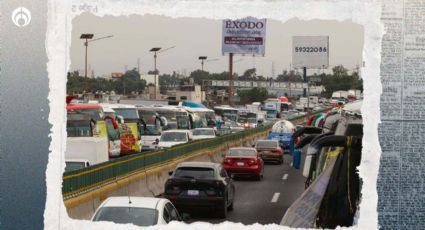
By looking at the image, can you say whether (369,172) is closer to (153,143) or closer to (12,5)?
(12,5)

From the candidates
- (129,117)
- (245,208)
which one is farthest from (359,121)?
(129,117)

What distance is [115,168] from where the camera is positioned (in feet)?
63.8

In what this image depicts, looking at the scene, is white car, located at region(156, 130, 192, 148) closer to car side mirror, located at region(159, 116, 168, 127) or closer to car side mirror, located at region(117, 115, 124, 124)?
car side mirror, located at region(117, 115, 124, 124)

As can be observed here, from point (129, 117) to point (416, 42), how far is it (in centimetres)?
3823

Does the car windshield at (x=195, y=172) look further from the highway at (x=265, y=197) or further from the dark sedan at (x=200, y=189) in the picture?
the highway at (x=265, y=197)

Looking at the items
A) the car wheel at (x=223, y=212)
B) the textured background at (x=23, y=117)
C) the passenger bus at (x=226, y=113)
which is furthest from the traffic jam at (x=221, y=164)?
the passenger bus at (x=226, y=113)

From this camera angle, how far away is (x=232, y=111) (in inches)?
3002

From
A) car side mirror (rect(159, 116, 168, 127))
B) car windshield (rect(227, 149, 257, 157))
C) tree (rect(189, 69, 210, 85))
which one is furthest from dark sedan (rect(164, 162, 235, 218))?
car side mirror (rect(159, 116, 168, 127))

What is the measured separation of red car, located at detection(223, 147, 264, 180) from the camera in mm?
31047

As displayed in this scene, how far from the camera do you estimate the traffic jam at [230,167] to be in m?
6.97

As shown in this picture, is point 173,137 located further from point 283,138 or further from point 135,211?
point 135,211

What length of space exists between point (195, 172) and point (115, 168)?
186 cm

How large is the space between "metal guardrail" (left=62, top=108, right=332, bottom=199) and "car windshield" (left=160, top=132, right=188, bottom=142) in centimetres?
569

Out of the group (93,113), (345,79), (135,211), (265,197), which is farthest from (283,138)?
(135,211)
